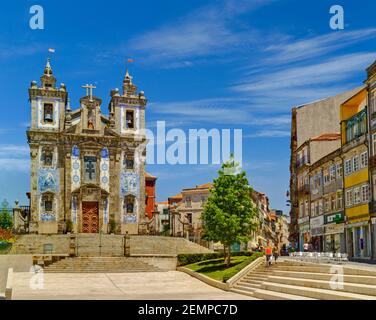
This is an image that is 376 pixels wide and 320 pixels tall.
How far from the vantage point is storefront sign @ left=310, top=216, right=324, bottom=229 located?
57706 millimetres

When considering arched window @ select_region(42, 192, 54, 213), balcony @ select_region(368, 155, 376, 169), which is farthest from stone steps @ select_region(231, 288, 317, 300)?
arched window @ select_region(42, 192, 54, 213)

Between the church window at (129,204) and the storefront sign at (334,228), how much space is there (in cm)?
2005

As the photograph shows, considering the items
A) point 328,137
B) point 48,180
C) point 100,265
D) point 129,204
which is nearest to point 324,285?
point 100,265

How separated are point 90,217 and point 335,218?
24379 millimetres

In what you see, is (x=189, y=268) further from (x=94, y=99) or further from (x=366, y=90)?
(x=94, y=99)

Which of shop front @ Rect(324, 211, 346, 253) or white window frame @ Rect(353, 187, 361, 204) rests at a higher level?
white window frame @ Rect(353, 187, 361, 204)

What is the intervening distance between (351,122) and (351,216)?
7.27 meters

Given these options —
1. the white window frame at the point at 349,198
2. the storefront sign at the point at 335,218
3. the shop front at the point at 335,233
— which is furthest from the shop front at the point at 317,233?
the white window frame at the point at 349,198

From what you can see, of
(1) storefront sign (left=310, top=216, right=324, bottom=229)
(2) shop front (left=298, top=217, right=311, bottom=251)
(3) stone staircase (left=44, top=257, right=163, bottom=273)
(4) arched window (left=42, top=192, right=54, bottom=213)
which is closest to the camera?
(3) stone staircase (left=44, top=257, right=163, bottom=273)

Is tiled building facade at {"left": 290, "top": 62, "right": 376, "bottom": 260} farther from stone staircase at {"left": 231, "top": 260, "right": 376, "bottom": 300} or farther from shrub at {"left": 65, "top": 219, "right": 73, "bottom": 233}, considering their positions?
shrub at {"left": 65, "top": 219, "right": 73, "bottom": 233}

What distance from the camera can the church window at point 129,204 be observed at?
6500cm

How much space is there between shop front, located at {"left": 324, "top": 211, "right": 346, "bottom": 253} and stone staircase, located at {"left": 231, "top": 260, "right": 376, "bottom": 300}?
15747 mm

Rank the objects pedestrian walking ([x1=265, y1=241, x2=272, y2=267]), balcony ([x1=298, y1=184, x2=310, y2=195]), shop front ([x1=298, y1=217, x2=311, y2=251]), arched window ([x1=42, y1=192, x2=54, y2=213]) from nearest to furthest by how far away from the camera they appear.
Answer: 1. pedestrian walking ([x1=265, y1=241, x2=272, y2=267])
2. arched window ([x1=42, y1=192, x2=54, y2=213])
3. balcony ([x1=298, y1=184, x2=310, y2=195])
4. shop front ([x1=298, y1=217, x2=311, y2=251])

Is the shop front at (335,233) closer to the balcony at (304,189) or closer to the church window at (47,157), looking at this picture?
the balcony at (304,189)
